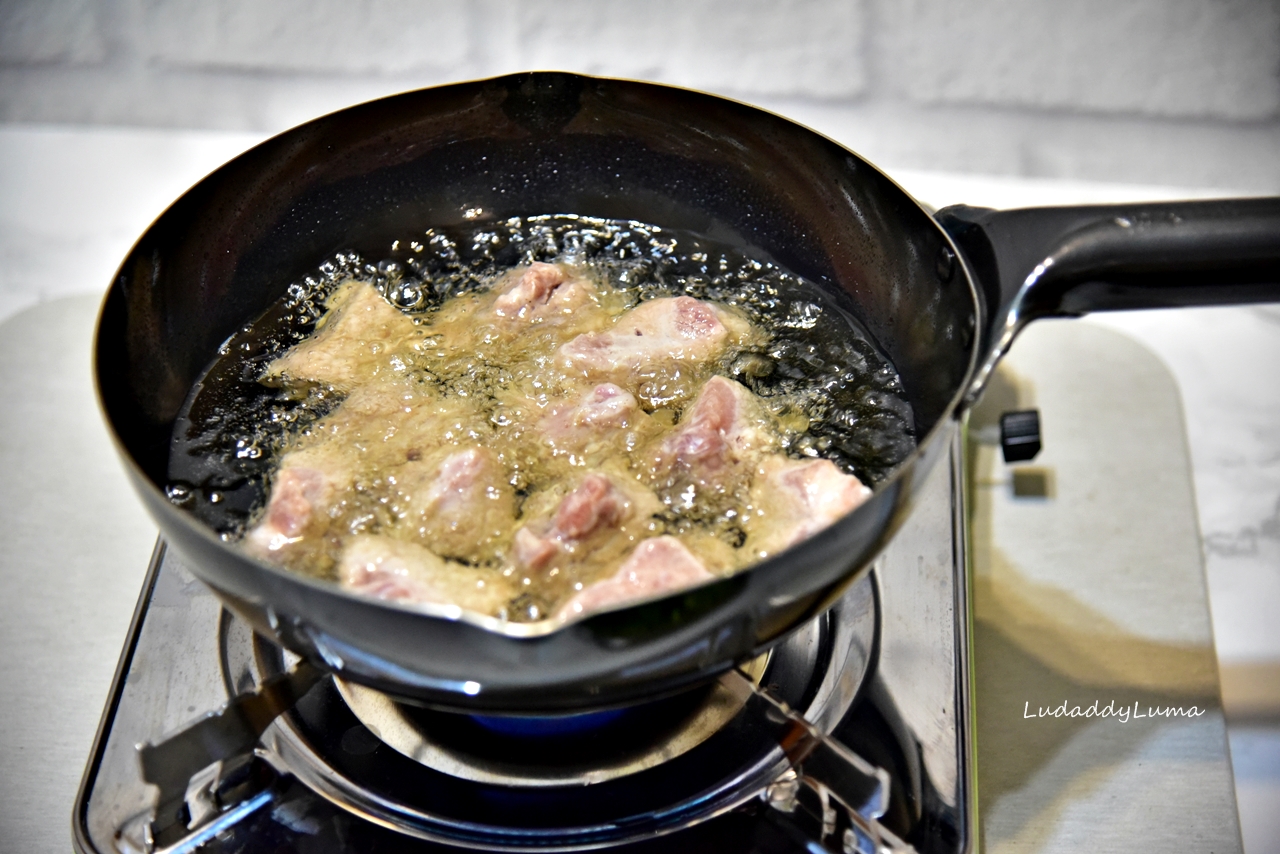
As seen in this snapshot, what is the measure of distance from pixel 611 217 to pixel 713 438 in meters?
0.40

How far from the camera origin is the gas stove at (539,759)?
79 cm

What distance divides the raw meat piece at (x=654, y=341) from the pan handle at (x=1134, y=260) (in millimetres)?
277

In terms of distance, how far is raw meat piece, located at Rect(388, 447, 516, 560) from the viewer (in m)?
0.83

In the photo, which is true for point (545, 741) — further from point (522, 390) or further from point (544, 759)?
point (522, 390)

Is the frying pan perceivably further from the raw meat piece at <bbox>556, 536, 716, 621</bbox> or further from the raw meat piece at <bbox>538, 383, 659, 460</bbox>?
the raw meat piece at <bbox>538, 383, 659, 460</bbox>

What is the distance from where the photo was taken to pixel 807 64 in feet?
5.86

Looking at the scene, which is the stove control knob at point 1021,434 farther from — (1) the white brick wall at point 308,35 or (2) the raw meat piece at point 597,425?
(1) the white brick wall at point 308,35

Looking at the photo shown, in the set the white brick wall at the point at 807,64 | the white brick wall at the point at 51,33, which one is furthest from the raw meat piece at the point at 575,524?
the white brick wall at the point at 51,33

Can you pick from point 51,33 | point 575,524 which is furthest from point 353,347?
point 51,33

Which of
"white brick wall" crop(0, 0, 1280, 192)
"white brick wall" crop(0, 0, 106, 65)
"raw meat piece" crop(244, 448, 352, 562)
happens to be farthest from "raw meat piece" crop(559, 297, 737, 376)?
"white brick wall" crop(0, 0, 106, 65)

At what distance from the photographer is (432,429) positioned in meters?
Answer: 0.93

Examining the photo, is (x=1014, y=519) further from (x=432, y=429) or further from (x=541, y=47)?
(x=541, y=47)

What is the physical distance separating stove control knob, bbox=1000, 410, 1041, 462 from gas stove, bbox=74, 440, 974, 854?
29cm

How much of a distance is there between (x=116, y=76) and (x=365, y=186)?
3.49 feet
